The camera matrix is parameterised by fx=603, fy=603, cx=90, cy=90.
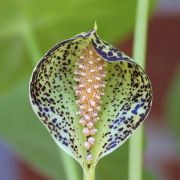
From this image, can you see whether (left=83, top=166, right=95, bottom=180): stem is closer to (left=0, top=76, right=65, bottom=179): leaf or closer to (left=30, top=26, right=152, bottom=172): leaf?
(left=30, top=26, right=152, bottom=172): leaf

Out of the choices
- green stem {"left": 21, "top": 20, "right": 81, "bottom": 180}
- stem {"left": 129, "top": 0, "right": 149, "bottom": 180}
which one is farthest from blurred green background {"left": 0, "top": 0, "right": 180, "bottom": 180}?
stem {"left": 129, "top": 0, "right": 149, "bottom": 180}

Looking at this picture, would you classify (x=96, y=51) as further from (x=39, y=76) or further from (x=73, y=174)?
(x=73, y=174)

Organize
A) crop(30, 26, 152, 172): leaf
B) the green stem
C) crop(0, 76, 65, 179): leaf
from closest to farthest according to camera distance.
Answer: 1. crop(30, 26, 152, 172): leaf
2. the green stem
3. crop(0, 76, 65, 179): leaf
